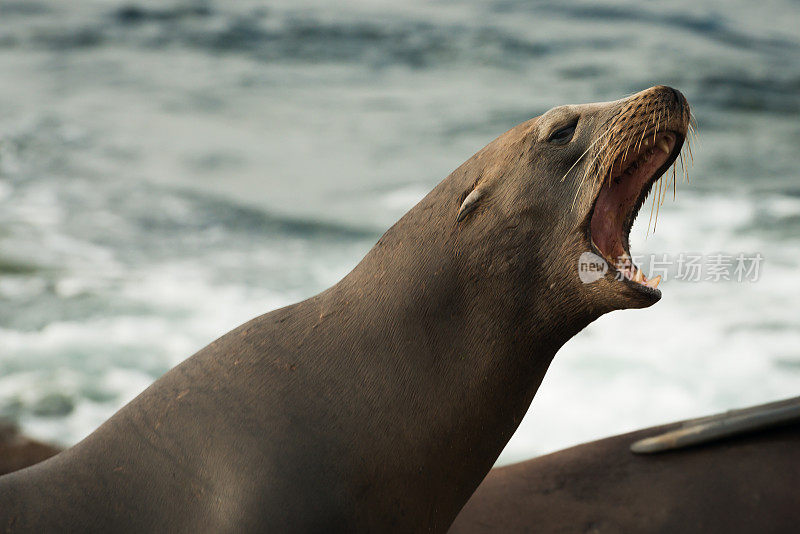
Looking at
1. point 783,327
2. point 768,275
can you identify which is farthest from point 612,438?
point 768,275

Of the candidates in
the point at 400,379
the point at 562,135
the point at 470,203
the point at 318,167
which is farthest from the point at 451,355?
the point at 318,167

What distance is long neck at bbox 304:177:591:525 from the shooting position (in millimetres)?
2049

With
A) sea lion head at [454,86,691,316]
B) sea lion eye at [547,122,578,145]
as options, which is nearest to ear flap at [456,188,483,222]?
sea lion head at [454,86,691,316]

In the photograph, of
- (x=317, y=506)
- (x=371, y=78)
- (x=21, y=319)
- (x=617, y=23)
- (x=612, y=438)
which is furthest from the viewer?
(x=617, y=23)

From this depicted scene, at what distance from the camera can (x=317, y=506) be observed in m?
1.96

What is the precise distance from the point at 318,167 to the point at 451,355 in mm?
7951

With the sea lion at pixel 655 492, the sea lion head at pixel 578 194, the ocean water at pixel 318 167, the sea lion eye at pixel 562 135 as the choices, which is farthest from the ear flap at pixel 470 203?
the ocean water at pixel 318 167

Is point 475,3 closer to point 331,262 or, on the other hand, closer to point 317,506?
point 331,262

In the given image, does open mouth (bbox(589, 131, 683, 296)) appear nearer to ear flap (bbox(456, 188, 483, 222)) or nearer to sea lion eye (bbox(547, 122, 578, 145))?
sea lion eye (bbox(547, 122, 578, 145))

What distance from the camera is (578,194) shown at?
6.89 ft

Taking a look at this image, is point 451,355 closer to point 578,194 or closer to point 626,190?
point 578,194

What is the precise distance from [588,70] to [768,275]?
5742mm

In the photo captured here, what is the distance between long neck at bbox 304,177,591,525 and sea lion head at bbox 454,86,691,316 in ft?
0.10

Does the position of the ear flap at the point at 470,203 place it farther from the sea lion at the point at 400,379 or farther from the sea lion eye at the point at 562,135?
the sea lion eye at the point at 562,135
